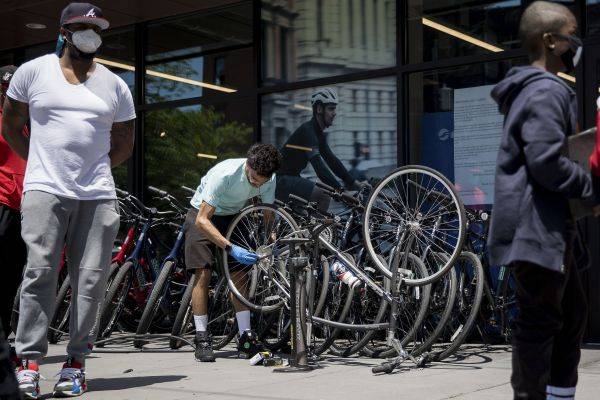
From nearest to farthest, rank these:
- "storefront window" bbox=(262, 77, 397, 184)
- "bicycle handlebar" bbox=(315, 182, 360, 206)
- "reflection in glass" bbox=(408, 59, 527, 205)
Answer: "bicycle handlebar" bbox=(315, 182, 360, 206), "reflection in glass" bbox=(408, 59, 527, 205), "storefront window" bbox=(262, 77, 397, 184)

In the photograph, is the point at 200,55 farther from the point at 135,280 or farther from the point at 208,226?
the point at 208,226

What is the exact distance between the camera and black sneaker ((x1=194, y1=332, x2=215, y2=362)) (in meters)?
6.57

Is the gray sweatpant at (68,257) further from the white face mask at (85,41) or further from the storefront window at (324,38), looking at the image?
the storefront window at (324,38)

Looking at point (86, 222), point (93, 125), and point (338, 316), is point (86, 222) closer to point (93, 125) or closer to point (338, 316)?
point (93, 125)

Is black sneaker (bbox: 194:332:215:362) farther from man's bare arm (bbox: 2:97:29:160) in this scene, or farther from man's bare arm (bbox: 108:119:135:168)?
man's bare arm (bbox: 2:97:29:160)

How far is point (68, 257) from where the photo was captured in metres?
5.07

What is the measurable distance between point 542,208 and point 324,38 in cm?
586

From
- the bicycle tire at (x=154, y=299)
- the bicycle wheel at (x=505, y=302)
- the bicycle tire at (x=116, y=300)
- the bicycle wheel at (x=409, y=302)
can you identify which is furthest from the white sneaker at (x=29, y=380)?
the bicycle wheel at (x=505, y=302)

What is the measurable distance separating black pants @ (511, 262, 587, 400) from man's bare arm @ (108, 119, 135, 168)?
2684 millimetres

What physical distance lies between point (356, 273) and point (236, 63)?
3.82 meters

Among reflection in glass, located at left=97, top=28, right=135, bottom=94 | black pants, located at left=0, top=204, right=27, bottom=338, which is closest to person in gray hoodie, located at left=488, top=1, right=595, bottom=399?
black pants, located at left=0, top=204, right=27, bottom=338

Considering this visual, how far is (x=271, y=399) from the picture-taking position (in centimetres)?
477

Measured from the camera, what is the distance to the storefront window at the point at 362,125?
8273mm

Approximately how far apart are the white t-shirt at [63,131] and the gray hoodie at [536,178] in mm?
2385
